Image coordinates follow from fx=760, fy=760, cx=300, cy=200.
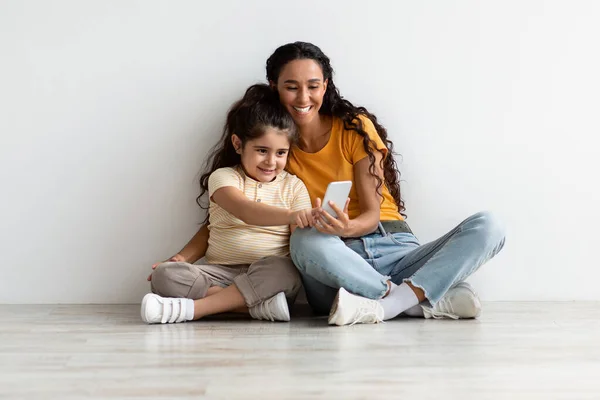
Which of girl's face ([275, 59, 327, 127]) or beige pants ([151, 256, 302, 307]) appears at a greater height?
girl's face ([275, 59, 327, 127])

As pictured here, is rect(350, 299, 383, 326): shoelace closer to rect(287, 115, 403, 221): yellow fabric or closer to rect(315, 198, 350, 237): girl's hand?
rect(315, 198, 350, 237): girl's hand

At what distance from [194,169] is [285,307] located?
0.54 meters

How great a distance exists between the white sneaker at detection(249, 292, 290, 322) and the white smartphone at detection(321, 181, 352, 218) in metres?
0.25

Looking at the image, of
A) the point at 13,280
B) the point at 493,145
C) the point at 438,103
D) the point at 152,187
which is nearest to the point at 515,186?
the point at 493,145

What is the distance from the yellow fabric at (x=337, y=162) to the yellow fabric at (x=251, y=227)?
0.17 ft

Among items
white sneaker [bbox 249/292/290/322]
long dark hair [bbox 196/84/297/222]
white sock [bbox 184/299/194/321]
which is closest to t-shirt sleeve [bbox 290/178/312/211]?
long dark hair [bbox 196/84/297/222]

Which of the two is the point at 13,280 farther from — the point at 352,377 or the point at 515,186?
the point at 515,186

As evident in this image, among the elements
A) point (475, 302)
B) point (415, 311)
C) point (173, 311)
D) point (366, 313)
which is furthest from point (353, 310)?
point (173, 311)

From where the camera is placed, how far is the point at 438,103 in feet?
7.11

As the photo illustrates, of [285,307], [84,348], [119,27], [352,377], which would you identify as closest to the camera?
[352,377]

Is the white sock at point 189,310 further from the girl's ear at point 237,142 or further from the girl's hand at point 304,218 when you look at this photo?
the girl's ear at point 237,142

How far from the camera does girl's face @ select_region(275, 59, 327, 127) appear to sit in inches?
77.2

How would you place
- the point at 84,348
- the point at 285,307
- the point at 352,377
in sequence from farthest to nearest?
the point at 285,307 → the point at 84,348 → the point at 352,377

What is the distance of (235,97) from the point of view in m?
2.15
